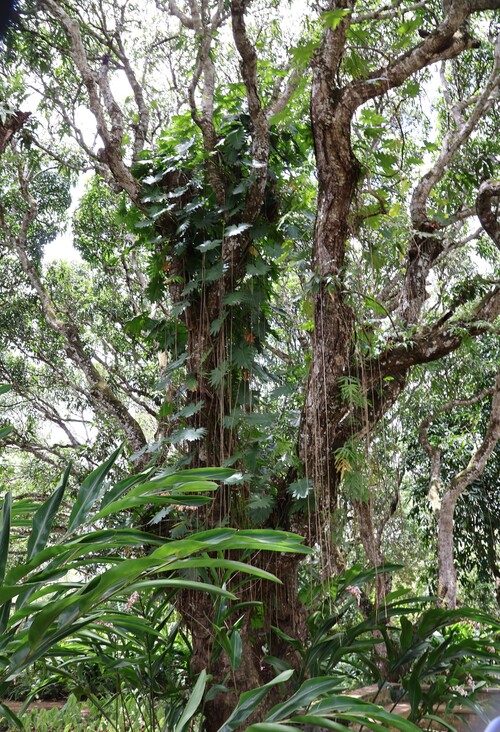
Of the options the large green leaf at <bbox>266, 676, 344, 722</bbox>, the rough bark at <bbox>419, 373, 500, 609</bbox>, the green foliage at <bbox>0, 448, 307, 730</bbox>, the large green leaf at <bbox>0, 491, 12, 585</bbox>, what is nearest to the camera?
the green foliage at <bbox>0, 448, 307, 730</bbox>

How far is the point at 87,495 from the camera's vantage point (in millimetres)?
1473

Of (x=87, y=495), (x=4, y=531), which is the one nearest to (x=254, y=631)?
(x=87, y=495)

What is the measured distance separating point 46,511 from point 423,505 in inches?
202

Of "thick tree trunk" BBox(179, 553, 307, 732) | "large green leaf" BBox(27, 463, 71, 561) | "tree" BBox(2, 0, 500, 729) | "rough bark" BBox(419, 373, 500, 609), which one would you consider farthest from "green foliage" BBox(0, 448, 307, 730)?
"rough bark" BBox(419, 373, 500, 609)

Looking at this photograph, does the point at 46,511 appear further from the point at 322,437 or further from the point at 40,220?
the point at 40,220

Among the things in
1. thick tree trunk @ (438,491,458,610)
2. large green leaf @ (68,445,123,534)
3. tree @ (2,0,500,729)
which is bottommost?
thick tree trunk @ (438,491,458,610)

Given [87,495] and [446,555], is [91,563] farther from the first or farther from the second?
[446,555]

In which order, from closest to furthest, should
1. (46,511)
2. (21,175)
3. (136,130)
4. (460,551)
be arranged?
(46,511) < (136,130) < (21,175) < (460,551)

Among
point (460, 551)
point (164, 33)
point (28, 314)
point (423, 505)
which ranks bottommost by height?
point (460, 551)

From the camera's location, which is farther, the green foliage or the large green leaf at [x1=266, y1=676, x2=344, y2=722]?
the large green leaf at [x1=266, y1=676, x2=344, y2=722]

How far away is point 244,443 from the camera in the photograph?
8.09 feet

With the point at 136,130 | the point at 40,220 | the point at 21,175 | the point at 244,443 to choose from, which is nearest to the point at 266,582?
the point at 244,443

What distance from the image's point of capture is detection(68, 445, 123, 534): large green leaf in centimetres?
145

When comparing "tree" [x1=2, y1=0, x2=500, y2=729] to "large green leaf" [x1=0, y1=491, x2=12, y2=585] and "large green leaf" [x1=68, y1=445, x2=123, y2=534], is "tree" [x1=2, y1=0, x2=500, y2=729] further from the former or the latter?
"large green leaf" [x1=0, y1=491, x2=12, y2=585]
